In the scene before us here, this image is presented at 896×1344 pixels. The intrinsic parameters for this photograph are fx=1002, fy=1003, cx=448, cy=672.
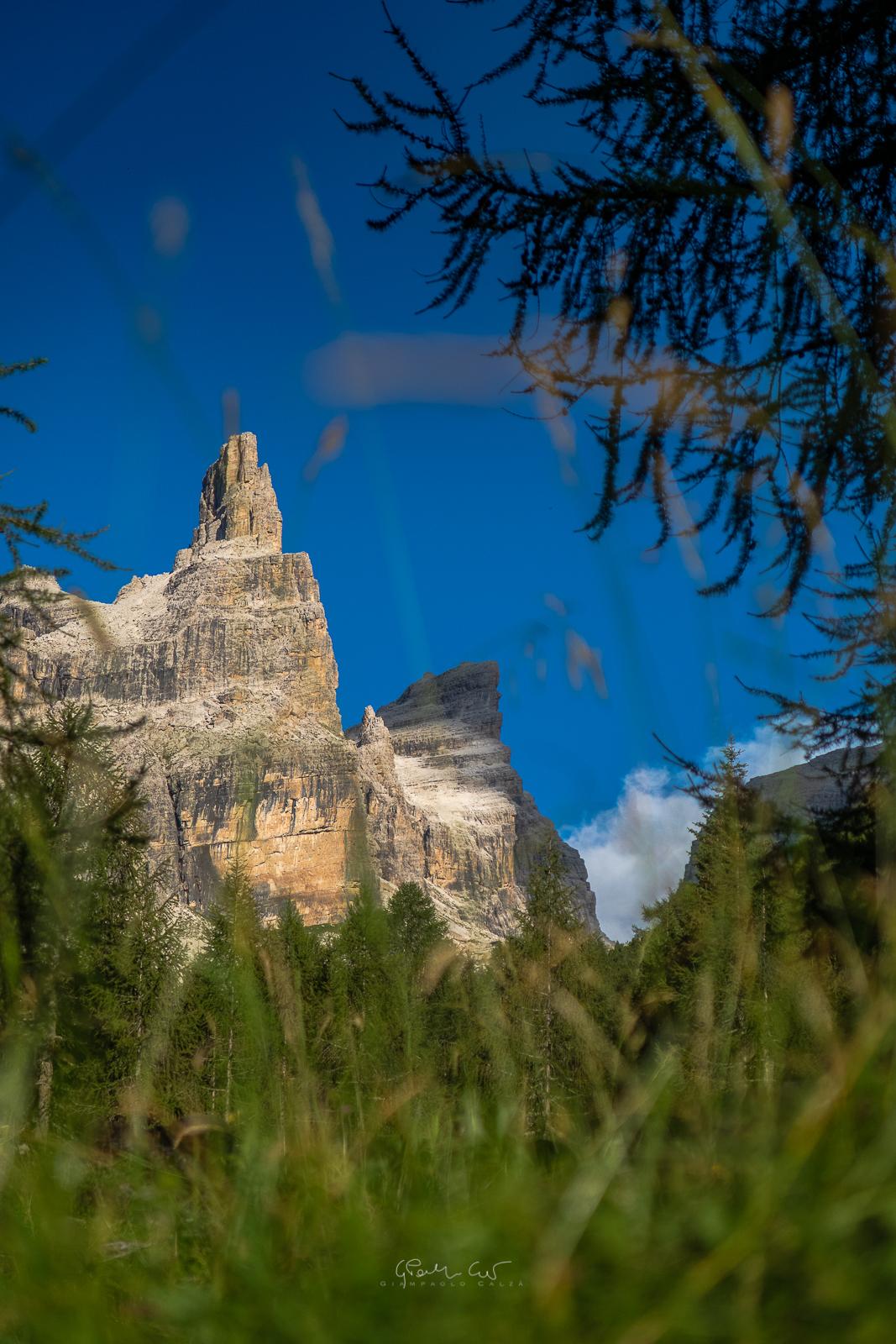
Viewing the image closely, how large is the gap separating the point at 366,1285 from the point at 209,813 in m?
140

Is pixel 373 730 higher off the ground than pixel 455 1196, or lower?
higher

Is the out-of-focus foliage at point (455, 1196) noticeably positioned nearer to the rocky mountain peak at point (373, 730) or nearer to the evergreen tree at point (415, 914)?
the evergreen tree at point (415, 914)

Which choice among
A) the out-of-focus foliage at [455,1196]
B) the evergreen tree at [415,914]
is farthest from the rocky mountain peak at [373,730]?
the out-of-focus foliage at [455,1196]

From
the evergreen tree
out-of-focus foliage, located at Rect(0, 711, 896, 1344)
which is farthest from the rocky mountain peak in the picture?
out-of-focus foliage, located at Rect(0, 711, 896, 1344)

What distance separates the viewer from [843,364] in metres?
4.34

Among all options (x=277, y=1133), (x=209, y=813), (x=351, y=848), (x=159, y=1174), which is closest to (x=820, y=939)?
(x=351, y=848)
